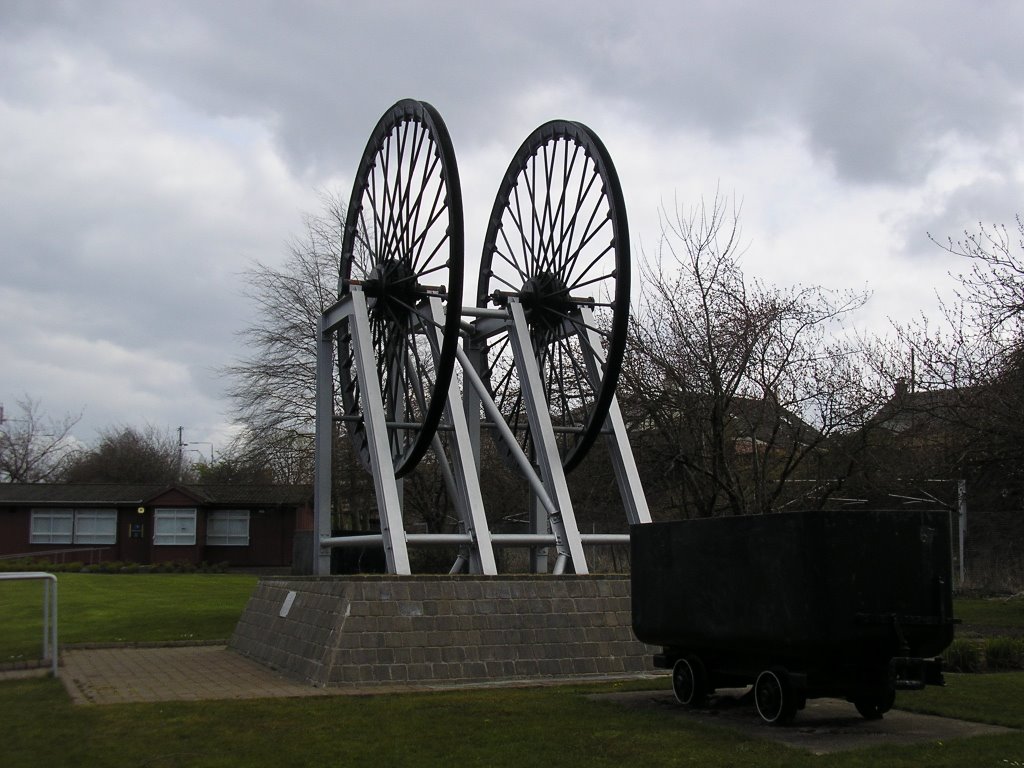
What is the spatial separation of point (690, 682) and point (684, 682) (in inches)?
4.4

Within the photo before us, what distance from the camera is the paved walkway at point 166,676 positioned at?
11.0 metres

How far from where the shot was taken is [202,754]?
7613 millimetres

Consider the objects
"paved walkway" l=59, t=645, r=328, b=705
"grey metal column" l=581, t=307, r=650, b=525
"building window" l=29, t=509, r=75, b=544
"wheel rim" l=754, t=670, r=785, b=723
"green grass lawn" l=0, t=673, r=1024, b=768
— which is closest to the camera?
"green grass lawn" l=0, t=673, r=1024, b=768

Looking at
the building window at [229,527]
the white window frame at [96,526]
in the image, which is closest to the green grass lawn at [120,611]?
the white window frame at [96,526]

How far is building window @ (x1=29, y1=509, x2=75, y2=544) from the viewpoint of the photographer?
45.0 metres

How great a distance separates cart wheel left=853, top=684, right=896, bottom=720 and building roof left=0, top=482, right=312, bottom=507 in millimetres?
36438

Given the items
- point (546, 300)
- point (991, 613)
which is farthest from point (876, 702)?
point (991, 613)

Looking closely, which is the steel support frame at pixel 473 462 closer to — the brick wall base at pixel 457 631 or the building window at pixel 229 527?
the brick wall base at pixel 457 631

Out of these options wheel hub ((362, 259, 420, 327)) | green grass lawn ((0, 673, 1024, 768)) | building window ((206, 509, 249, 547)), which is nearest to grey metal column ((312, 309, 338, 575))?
wheel hub ((362, 259, 420, 327))

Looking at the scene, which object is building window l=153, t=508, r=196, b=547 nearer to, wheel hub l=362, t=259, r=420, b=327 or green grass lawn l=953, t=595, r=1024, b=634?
green grass lawn l=953, t=595, r=1024, b=634

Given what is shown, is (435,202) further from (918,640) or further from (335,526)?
(335,526)

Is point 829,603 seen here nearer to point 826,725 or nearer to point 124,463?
point 826,725

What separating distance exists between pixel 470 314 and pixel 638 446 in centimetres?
515

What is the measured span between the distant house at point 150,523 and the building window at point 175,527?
41 millimetres
